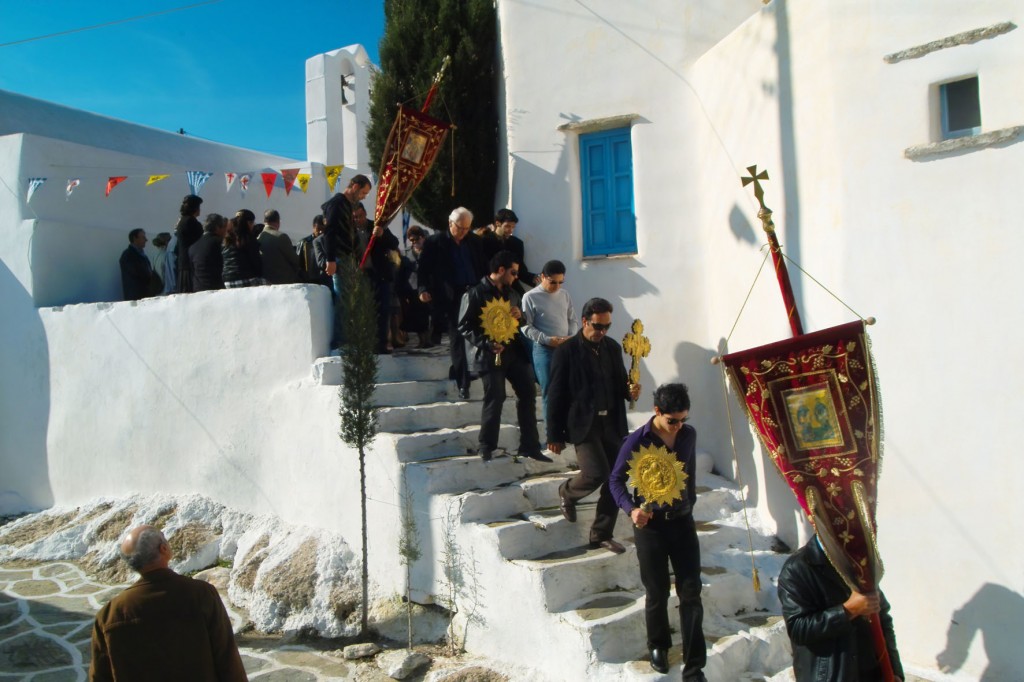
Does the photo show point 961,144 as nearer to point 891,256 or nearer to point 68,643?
point 891,256

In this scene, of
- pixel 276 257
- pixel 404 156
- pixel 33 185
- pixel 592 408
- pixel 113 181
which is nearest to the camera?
pixel 592 408

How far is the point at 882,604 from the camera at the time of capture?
3.74 m

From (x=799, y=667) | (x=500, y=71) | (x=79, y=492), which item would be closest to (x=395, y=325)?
(x=500, y=71)

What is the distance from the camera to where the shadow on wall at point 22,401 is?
380 inches

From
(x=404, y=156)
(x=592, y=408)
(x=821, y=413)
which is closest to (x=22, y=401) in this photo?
(x=404, y=156)

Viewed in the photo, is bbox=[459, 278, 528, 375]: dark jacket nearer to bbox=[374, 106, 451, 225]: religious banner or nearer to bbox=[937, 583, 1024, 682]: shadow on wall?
bbox=[374, 106, 451, 225]: religious banner

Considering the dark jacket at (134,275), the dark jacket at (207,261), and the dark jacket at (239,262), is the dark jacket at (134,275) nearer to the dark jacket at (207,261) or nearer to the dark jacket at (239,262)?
the dark jacket at (207,261)

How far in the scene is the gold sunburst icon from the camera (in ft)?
15.3

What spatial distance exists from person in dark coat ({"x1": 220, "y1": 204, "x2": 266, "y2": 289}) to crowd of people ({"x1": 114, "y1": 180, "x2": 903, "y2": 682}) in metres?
0.01

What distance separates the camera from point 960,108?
5.29 metres

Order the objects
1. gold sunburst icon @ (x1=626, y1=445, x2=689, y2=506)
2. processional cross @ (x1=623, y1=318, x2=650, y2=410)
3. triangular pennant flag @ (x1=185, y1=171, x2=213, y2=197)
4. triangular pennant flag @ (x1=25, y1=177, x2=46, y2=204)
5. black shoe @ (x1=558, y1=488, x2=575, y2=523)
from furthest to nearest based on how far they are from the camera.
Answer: triangular pennant flag @ (x1=185, y1=171, x2=213, y2=197), triangular pennant flag @ (x1=25, y1=177, x2=46, y2=204), processional cross @ (x1=623, y1=318, x2=650, y2=410), black shoe @ (x1=558, y1=488, x2=575, y2=523), gold sunburst icon @ (x1=626, y1=445, x2=689, y2=506)

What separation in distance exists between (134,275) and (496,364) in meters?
5.39

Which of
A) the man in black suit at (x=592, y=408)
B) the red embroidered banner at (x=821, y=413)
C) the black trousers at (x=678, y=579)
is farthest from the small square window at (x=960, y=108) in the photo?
the black trousers at (x=678, y=579)

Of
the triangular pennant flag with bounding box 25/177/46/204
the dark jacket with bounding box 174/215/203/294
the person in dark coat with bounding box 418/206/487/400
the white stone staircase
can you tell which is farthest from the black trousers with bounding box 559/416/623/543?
the triangular pennant flag with bounding box 25/177/46/204
